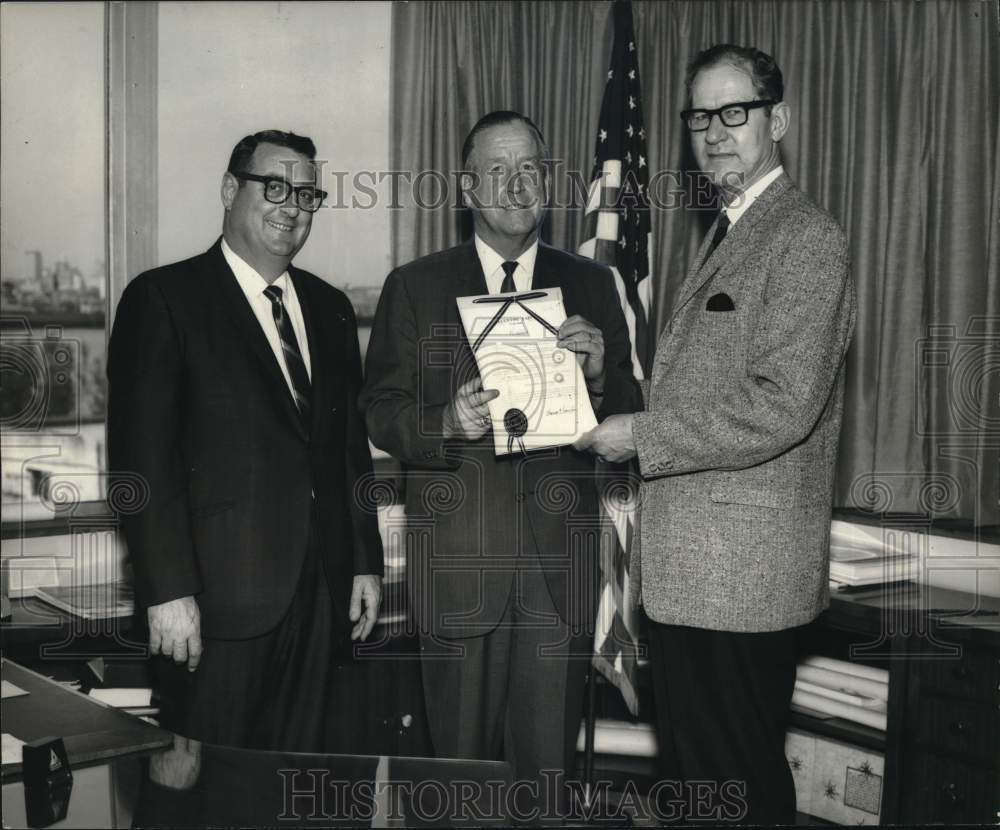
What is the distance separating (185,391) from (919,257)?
225cm

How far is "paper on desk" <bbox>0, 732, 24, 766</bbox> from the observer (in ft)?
5.13

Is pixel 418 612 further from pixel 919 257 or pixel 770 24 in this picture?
pixel 770 24

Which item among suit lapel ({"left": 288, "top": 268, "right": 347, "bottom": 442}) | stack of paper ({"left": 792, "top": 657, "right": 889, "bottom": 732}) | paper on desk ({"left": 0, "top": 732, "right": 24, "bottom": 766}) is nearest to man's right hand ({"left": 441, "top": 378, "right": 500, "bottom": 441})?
suit lapel ({"left": 288, "top": 268, "right": 347, "bottom": 442})

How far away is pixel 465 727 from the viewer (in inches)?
97.7

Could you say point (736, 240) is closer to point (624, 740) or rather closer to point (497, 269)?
point (497, 269)

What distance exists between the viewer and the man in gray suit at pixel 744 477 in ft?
6.31

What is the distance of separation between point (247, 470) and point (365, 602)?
0.50m

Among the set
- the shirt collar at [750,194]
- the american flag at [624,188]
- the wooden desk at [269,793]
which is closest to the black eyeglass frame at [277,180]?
the american flag at [624,188]

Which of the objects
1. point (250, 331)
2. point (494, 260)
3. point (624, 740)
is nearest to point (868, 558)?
point (624, 740)

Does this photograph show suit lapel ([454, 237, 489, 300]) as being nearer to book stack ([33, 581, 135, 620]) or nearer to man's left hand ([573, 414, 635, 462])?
man's left hand ([573, 414, 635, 462])

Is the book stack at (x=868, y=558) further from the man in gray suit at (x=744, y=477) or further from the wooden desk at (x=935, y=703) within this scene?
the man in gray suit at (x=744, y=477)

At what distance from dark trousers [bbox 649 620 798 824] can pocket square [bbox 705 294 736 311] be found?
26.8 inches

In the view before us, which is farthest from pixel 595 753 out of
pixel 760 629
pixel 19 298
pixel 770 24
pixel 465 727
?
pixel 770 24

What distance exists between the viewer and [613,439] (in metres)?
2.15
